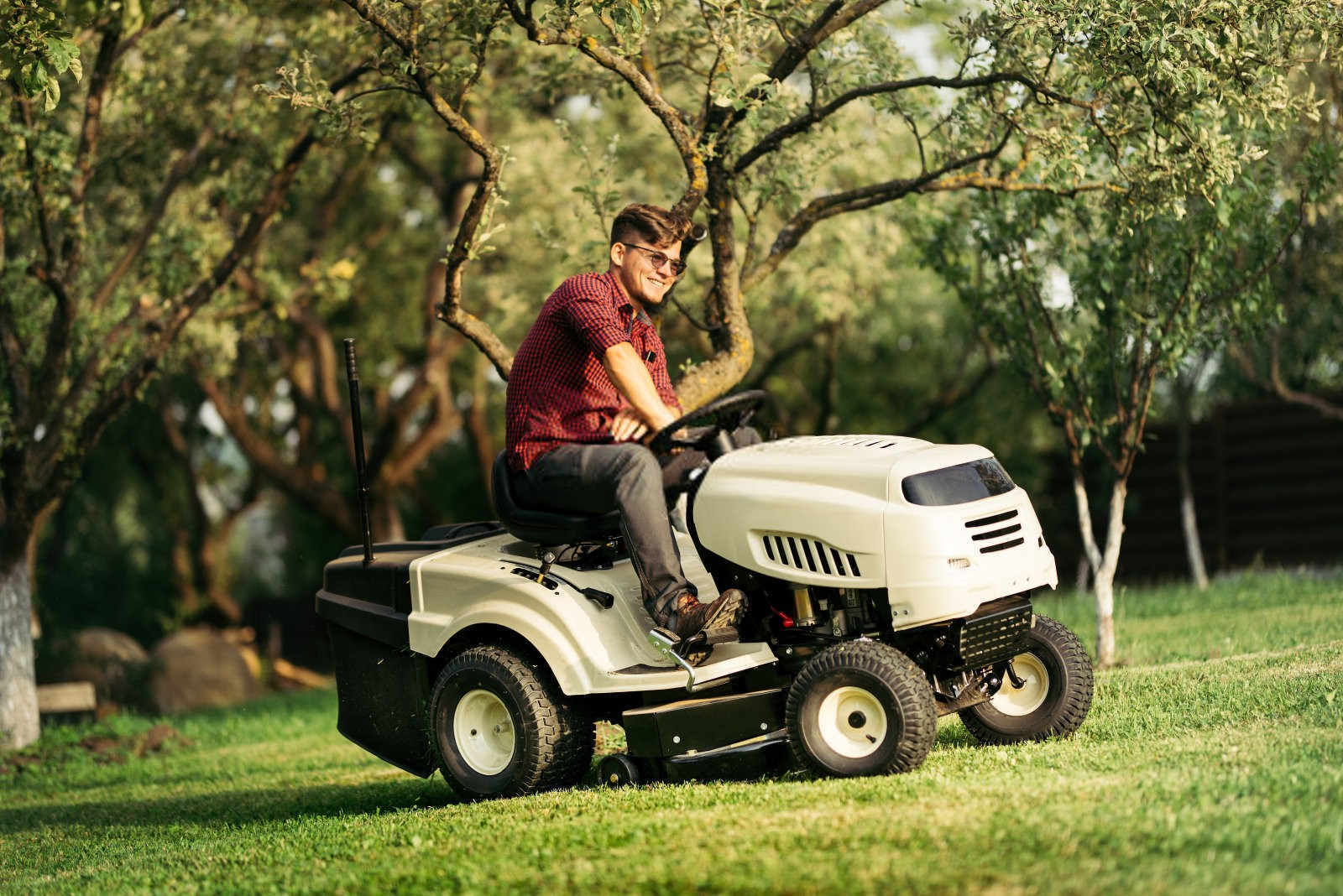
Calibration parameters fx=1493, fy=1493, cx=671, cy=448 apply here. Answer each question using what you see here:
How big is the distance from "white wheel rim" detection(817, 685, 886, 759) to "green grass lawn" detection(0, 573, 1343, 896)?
0.18 meters

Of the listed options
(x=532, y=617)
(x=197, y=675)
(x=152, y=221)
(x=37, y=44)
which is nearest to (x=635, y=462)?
(x=532, y=617)

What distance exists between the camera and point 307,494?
19.2 m

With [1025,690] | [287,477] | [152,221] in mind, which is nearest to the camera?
[1025,690]

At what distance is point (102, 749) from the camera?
12.1m

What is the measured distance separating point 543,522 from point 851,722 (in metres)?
1.50

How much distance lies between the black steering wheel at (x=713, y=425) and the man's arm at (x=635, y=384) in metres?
0.06

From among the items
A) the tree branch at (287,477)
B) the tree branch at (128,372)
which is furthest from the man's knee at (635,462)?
the tree branch at (287,477)

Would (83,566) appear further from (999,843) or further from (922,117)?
(999,843)

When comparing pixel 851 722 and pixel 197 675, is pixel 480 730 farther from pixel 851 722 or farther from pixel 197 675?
pixel 197 675

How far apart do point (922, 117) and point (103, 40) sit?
635cm

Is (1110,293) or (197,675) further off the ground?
(1110,293)

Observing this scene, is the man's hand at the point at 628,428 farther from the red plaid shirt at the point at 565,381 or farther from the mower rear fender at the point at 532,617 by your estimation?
the mower rear fender at the point at 532,617

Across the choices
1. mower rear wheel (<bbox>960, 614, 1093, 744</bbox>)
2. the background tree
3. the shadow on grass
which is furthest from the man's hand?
the background tree

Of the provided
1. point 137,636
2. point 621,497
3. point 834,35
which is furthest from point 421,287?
point 621,497
